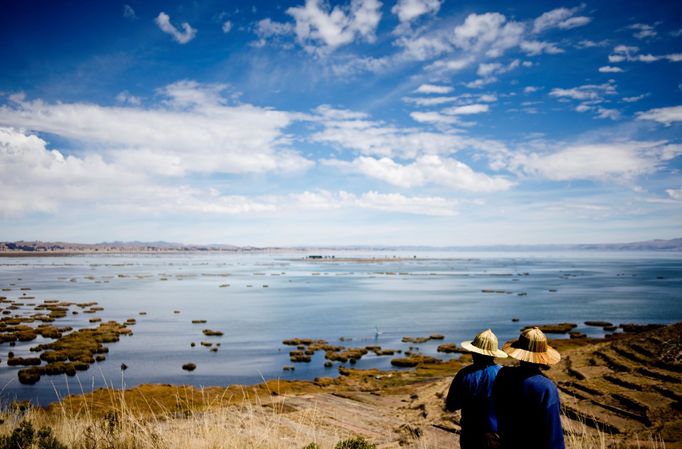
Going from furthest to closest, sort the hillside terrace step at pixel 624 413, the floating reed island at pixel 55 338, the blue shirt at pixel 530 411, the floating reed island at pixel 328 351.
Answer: the floating reed island at pixel 328 351
the floating reed island at pixel 55 338
the hillside terrace step at pixel 624 413
the blue shirt at pixel 530 411

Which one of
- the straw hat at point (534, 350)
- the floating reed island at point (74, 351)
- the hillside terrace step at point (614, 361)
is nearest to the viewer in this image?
the straw hat at point (534, 350)

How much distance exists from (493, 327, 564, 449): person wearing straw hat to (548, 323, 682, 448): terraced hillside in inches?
202

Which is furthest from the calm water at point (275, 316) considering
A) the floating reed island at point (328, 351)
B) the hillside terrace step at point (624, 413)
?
the hillside terrace step at point (624, 413)

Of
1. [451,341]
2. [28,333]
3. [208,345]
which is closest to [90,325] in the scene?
[28,333]

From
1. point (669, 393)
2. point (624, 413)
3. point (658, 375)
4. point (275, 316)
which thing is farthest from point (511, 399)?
point (275, 316)

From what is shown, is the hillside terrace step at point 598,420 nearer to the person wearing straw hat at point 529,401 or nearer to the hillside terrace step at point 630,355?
the hillside terrace step at point 630,355

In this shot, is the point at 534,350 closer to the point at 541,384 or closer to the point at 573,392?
the point at 541,384

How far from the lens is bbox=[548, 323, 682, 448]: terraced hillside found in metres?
12.8

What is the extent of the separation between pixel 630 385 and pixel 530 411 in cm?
1482

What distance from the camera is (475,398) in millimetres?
5570

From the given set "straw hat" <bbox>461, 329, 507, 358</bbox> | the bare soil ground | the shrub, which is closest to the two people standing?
"straw hat" <bbox>461, 329, 507, 358</bbox>

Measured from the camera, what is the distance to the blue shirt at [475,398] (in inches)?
216

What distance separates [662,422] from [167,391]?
72.8ft

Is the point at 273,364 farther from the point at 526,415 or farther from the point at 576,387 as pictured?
the point at 526,415
